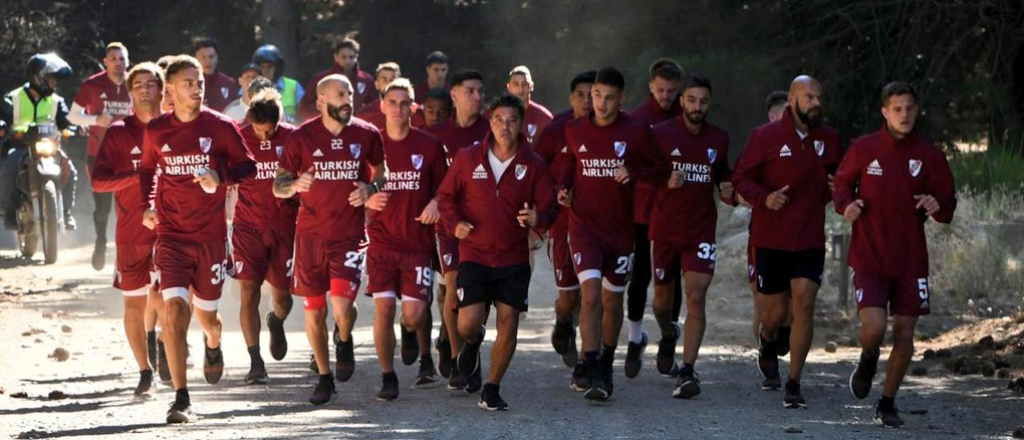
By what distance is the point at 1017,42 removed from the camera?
18.6 meters

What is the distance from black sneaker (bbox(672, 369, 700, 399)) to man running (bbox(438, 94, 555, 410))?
1234 mm

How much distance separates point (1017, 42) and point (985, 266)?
2.91 m

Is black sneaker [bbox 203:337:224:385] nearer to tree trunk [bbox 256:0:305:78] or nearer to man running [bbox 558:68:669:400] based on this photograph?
man running [bbox 558:68:669:400]

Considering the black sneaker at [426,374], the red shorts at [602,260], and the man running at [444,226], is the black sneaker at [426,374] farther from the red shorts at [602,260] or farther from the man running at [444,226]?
the red shorts at [602,260]

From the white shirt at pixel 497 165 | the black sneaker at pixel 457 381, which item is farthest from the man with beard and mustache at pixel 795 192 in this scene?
the black sneaker at pixel 457 381

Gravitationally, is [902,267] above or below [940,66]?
below

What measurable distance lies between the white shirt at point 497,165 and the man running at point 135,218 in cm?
213

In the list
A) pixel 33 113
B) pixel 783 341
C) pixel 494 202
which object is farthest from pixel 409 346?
pixel 33 113

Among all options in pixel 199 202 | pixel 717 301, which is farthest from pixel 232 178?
pixel 717 301

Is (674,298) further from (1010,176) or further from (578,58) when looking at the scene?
(578,58)

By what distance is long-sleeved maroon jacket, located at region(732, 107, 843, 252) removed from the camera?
11711 mm

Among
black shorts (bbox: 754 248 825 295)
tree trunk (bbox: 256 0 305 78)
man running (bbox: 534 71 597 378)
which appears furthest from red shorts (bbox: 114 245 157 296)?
tree trunk (bbox: 256 0 305 78)

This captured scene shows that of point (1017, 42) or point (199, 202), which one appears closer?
point (199, 202)

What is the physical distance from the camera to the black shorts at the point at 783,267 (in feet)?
38.5
